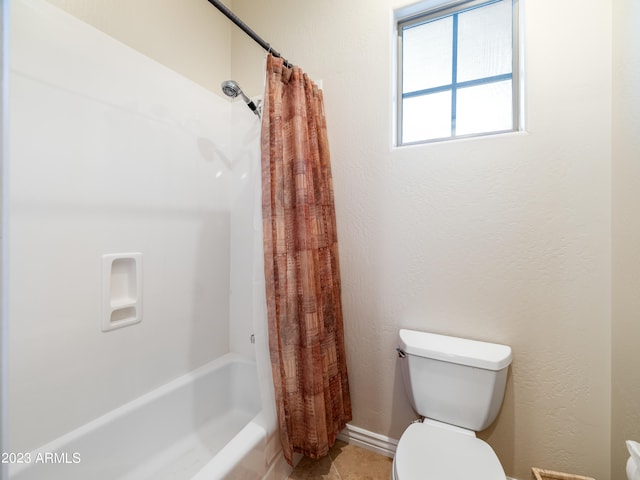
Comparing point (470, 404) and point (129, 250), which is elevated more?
point (129, 250)

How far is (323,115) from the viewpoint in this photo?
1482 millimetres

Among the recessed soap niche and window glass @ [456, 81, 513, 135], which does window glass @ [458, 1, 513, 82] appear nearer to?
window glass @ [456, 81, 513, 135]

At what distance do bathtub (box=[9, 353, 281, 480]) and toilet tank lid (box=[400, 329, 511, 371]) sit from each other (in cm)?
72

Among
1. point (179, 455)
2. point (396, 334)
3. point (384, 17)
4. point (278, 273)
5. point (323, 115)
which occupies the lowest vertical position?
point (179, 455)

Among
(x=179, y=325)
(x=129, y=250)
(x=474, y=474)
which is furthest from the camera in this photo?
(x=179, y=325)

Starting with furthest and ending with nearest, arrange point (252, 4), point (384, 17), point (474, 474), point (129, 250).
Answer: point (252, 4) < point (384, 17) < point (129, 250) < point (474, 474)

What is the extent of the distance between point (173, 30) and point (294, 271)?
1501mm

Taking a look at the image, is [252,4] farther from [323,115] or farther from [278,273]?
[278,273]

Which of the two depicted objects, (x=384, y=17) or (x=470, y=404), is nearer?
(x=470, y=404)

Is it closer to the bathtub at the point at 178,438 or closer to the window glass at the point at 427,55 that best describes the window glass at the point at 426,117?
the window glass at the point at 427,55

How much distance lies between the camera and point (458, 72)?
4.58ft

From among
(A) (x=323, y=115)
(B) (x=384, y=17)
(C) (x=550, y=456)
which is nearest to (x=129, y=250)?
(A) (x=323, y=115)

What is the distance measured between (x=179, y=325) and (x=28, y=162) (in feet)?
3.17

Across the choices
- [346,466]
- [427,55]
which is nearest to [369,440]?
[346,466]
